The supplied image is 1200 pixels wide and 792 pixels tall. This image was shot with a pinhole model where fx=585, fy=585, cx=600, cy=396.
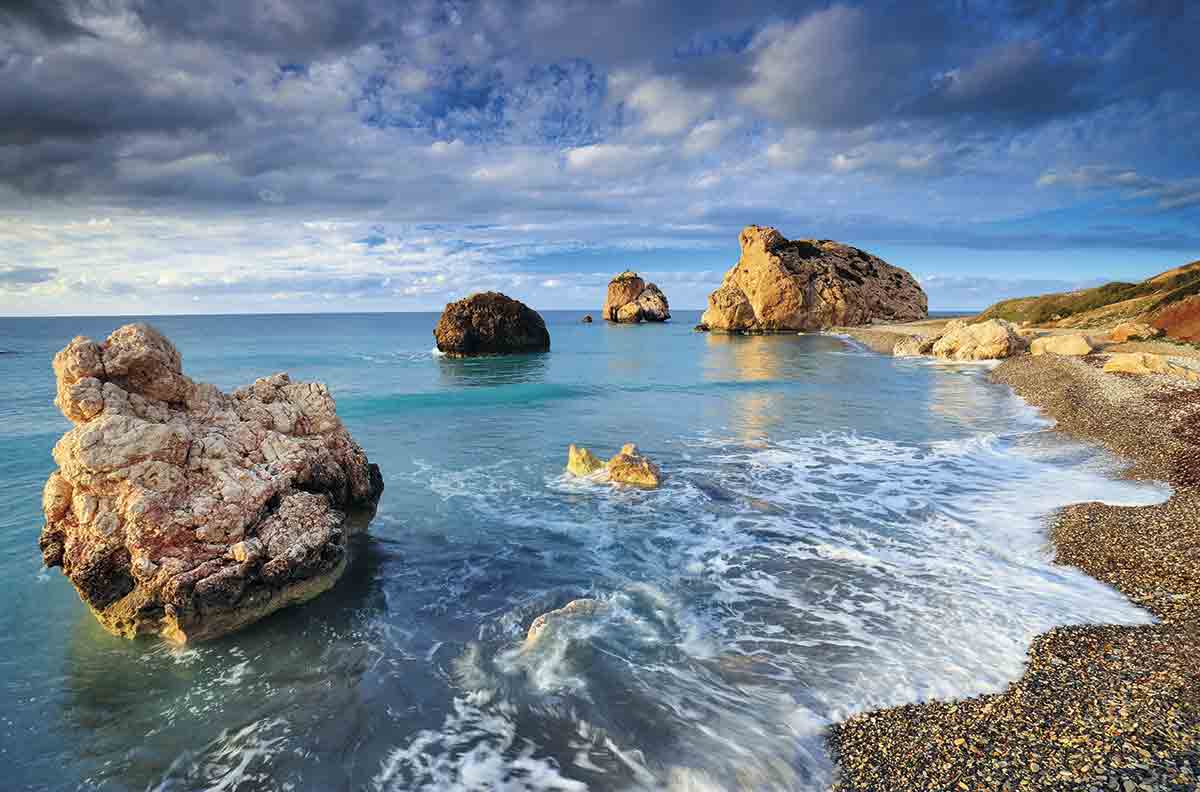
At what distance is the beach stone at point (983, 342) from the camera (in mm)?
48438

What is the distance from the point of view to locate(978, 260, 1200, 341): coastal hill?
43.5 metres

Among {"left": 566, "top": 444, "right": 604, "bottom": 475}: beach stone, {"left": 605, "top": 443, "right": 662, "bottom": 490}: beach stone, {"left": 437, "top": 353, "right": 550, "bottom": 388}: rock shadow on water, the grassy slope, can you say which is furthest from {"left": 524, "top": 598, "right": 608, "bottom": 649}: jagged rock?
the grassy slope

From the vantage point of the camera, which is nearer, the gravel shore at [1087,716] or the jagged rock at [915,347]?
the gravel shore at [1087,716]

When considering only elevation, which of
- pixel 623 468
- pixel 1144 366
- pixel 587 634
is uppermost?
pixel 1144 366

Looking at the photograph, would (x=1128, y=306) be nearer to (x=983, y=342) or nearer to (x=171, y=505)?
(x=983, y=342)

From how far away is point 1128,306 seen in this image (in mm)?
60312

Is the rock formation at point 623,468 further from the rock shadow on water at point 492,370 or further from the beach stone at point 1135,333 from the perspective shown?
the beach stone at point 1135,333

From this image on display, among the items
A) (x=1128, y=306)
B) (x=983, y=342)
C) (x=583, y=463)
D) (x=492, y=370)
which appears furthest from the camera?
(x=1128, y=306)

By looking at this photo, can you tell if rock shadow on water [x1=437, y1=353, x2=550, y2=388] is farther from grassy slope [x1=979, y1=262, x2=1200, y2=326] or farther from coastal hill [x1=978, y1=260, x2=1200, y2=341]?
grassy slope [x1=979, y1=262, x2=1200, y2=326]

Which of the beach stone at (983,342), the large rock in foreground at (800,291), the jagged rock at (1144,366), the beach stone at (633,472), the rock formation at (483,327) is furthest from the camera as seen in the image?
the large rock in foreground at (800,291)

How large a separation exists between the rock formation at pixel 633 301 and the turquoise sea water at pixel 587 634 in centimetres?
13941

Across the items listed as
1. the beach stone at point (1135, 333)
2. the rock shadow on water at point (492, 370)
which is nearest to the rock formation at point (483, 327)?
the rock shadow on water at point (492, 370)

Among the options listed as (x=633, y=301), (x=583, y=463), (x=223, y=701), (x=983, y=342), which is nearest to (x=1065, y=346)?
(x=983, y=342)

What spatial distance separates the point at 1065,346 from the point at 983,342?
27.1 ft
